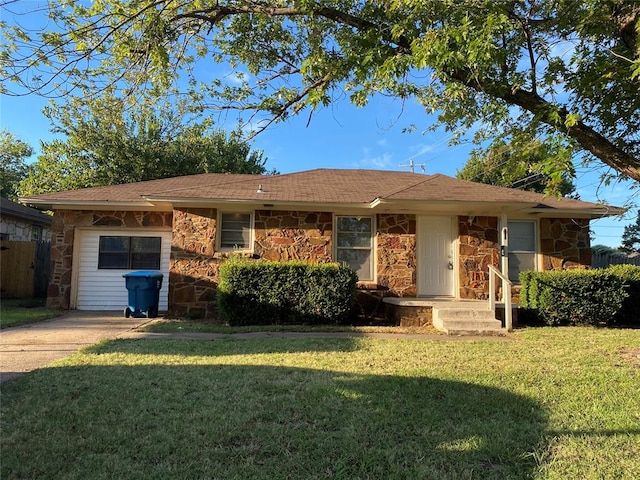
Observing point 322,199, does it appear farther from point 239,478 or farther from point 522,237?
point 239,478

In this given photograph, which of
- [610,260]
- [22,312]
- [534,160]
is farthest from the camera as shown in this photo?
[610,260]

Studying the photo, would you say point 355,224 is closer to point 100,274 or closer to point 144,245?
point 144,245

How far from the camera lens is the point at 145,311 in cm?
1009

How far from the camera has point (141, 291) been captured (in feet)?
32.7

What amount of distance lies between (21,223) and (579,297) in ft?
61.8

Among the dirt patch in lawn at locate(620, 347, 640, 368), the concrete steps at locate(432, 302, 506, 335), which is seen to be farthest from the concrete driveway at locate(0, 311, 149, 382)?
the dirt patch in lawn at locate(620, 347, 640, 368)

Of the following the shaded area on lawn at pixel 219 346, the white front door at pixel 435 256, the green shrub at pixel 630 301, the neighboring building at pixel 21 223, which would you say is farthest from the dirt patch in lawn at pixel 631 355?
the neighboring building at pixel 21 223

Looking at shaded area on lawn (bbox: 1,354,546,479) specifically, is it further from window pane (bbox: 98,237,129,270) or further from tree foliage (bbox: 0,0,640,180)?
window pane (bbox: 98,237,129,270)

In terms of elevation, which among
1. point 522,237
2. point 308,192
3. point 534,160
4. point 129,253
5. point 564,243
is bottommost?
point 129,253

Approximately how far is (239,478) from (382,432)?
1.21m

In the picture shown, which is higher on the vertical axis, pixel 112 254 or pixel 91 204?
pixel 91 204

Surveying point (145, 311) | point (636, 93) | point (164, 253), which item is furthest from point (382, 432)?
point (164, 253)

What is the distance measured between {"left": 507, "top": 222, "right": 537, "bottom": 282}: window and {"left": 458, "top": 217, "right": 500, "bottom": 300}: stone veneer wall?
748 millimetres

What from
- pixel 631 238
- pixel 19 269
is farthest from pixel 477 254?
pixel 631 238
